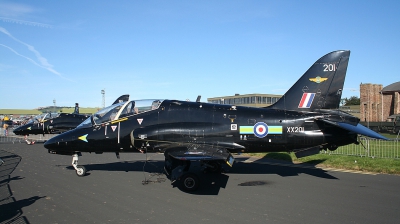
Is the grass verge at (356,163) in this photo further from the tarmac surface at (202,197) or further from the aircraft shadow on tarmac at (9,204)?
the aircraft shadow on tarmac at (9,204)

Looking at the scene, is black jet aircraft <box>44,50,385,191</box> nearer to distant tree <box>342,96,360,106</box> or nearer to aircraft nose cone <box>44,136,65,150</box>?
aircraft nose cone <box>44,136,65,150</box>

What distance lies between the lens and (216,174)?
41.3ft

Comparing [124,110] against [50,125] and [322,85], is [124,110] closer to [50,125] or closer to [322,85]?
[322,85]

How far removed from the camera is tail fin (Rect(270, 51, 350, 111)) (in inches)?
443

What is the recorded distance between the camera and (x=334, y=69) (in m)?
11.3

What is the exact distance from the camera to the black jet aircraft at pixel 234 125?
10906 mm

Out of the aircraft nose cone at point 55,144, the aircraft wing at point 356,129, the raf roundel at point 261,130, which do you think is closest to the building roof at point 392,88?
the aircraft wing at point 356,129

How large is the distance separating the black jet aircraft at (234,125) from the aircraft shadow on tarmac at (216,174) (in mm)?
847

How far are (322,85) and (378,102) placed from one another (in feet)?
154

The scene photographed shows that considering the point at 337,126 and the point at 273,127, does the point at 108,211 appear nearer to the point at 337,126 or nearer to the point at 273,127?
the point at 273,127

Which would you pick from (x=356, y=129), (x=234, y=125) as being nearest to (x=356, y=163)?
(x=356, y=129)

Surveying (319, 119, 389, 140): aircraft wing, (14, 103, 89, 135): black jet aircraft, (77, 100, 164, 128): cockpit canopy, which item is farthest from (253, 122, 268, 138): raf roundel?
(14, 103, 89, 135): black jet aircraft

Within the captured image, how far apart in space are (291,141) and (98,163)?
965 centimetres

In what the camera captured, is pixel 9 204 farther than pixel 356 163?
No
